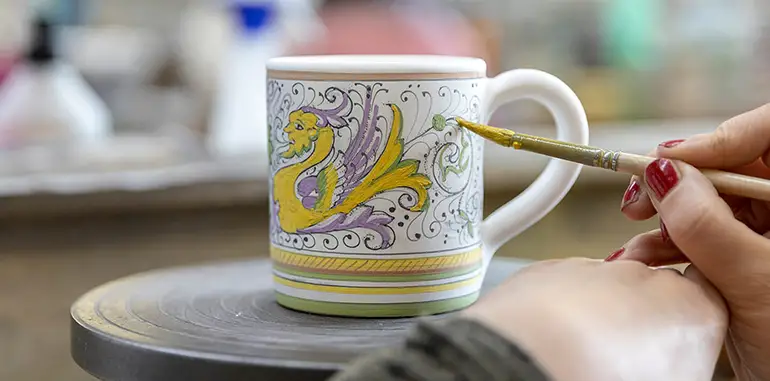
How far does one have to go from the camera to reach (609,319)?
45cm

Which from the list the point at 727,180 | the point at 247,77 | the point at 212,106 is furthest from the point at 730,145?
the point at 212,106

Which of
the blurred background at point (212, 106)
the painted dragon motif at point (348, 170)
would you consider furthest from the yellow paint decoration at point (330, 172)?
the blurred background at point (212, 106)

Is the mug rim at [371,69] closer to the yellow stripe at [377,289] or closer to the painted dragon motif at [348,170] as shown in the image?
the painted dragon motif at [348,170]

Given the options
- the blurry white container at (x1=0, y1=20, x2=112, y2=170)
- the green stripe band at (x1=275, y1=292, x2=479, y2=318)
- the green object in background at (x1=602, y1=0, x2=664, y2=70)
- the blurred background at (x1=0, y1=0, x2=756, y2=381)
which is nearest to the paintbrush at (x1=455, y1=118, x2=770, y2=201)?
the green stripe band at (x1=275, y1=292, x2=479, y2=318)

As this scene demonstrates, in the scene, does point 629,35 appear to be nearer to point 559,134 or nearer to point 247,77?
point 247,77

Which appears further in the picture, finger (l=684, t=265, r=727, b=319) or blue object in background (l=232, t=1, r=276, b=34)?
blue object in background (l=232, t=1, r=276, b=34)

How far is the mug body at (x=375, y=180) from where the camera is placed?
0.57 m

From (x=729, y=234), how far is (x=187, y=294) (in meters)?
0.35

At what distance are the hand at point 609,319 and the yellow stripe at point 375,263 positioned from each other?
9 cm

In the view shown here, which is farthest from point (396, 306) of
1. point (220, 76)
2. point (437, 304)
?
point (220, 76)

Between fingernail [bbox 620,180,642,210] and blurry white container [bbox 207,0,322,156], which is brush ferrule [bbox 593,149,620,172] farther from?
blurry white container [bbox 207,0,322,156]

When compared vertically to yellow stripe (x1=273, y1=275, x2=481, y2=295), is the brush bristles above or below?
above

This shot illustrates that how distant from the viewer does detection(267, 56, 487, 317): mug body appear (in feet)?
1.87

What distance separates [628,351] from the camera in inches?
17.5
